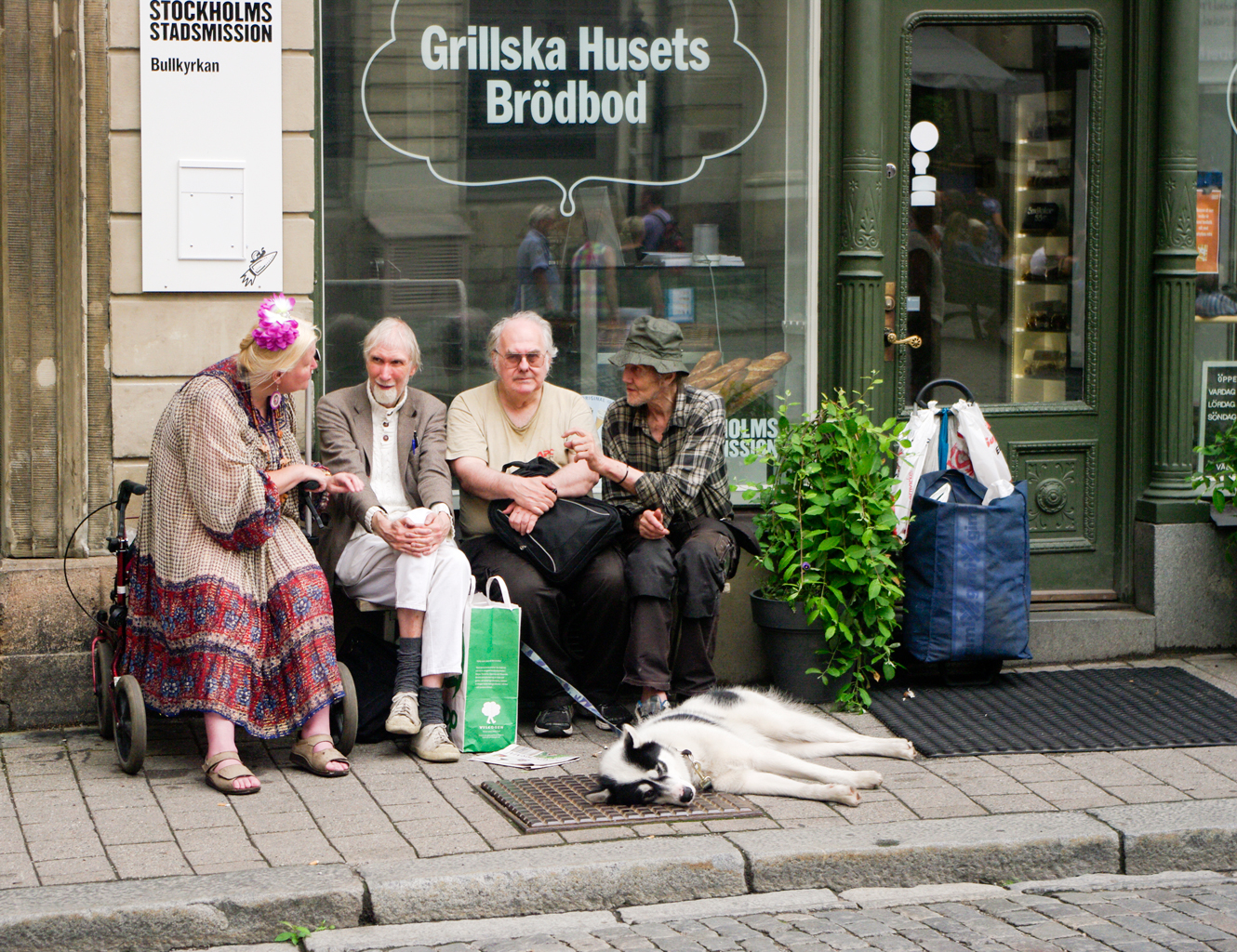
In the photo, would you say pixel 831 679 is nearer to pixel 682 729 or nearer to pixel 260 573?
pixel 682 729

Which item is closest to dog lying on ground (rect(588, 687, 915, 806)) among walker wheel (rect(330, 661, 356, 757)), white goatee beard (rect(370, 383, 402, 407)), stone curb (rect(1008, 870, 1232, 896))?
stone curb (rect(1008, 870, 1232, 896))

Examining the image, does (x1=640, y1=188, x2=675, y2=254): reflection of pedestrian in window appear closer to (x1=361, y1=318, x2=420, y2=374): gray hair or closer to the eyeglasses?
the eyeglasses

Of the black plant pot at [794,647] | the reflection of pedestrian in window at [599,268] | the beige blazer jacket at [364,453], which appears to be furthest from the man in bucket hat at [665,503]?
the reflection of pedestrian in window at [599,268]

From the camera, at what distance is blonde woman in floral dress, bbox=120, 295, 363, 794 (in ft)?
16.7

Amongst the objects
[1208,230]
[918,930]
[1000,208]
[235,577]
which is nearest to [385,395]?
[235,577]

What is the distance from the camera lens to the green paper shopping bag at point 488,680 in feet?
18.0

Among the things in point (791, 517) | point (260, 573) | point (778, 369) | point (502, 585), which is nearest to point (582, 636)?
point (502, 585)

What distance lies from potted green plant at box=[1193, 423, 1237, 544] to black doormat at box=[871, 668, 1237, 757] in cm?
72

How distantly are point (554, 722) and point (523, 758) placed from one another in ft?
1.15

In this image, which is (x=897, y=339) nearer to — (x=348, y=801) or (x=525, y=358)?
(x=525, y=358)

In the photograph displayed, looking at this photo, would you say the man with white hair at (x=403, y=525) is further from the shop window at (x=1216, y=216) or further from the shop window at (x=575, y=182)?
the shop window at (x=1216, y=216)

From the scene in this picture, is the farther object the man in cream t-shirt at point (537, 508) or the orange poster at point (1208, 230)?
the orange poster at point (1208, 230)

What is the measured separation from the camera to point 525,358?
5.95 m

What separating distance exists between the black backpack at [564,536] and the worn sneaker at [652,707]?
0.55 metres
